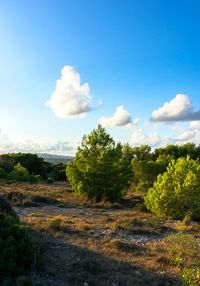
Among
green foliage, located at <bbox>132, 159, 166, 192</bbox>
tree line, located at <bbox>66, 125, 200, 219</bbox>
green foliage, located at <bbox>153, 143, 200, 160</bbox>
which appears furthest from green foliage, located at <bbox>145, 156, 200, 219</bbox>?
green foliage, located at <bbox>153, 143, 200, 160</bbox>

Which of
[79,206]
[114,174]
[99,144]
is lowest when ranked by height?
[79,206]

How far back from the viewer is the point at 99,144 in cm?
3456

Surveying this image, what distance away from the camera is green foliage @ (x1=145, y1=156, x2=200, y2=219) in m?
24.3

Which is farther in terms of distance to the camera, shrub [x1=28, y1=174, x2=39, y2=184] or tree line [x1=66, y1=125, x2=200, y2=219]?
shrub [x1=28, y1=174, x2=39, y2=184]

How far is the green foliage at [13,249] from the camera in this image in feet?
32.9

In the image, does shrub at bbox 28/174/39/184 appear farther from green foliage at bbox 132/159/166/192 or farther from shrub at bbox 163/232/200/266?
shrub at bbox 163/232/200/266

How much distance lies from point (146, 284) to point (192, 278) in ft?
6.40

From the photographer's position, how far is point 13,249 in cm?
1040

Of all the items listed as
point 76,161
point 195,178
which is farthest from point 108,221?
point 76,161

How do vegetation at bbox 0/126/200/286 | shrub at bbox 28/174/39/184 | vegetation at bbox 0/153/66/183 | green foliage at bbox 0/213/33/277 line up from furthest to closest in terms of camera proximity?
1. vegetation at bbox 0/153/66/183
2. shrub at bbox 28/174/39/184
3. vegetation at bbox 0/126/200/286
4. green foliage at bbox 0/213/33/277

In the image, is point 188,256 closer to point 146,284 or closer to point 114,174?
point 146,284

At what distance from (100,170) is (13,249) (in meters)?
23.4

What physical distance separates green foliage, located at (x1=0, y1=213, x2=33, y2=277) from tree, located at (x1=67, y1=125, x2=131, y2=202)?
2201cm

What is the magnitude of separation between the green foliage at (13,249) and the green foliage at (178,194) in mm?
14649
